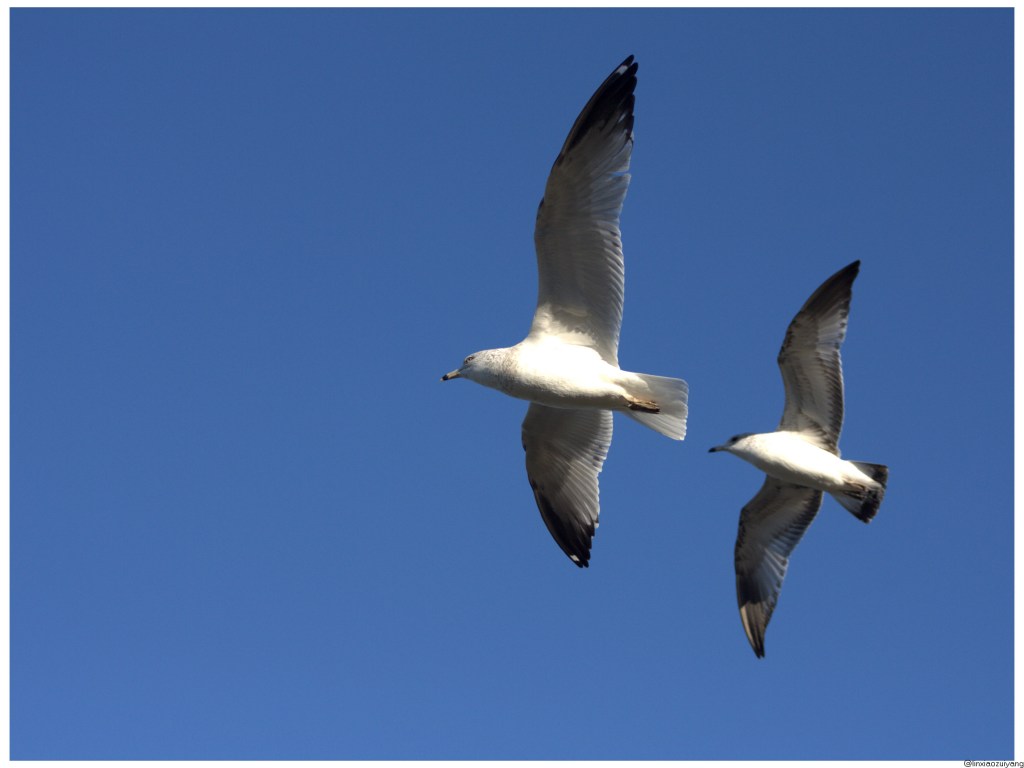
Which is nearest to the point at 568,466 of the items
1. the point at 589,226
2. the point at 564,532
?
the point at 564,532

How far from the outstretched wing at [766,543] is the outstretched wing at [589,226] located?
12.1 feet

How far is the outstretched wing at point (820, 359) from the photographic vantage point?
1320cm

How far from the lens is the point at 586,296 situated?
10805 mm

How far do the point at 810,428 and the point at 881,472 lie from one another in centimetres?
75

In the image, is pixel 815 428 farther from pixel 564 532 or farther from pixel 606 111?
pixel 606 111

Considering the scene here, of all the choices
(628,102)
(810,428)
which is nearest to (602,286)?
(628,102)

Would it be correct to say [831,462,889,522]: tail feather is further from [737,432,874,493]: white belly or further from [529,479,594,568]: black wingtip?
[529,479,594,568]: black wingtip

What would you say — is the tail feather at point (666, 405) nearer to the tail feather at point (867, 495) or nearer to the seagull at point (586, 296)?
the seagull at point (586, 296)

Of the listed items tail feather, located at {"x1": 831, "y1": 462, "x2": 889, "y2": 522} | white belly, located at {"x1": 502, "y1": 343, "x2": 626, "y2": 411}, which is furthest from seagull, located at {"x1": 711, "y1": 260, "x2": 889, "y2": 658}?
white belly, located at {"x1": 502, "y1": 343, "x2": 626, "y2": 411}

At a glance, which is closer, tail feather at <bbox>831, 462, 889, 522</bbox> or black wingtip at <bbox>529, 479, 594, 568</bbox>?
black wingtip at <bbox>529, 479, 594, 568</bbox>

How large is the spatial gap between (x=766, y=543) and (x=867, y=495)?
1444 millimetres

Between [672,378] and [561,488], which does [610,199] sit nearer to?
[672,378]

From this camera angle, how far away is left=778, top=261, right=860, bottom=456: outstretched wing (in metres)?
13.2

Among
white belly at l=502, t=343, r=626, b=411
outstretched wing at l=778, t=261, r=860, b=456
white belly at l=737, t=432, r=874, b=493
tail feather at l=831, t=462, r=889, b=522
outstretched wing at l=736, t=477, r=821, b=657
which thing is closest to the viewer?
white belly at l=502, t=343, r=626, b=411
